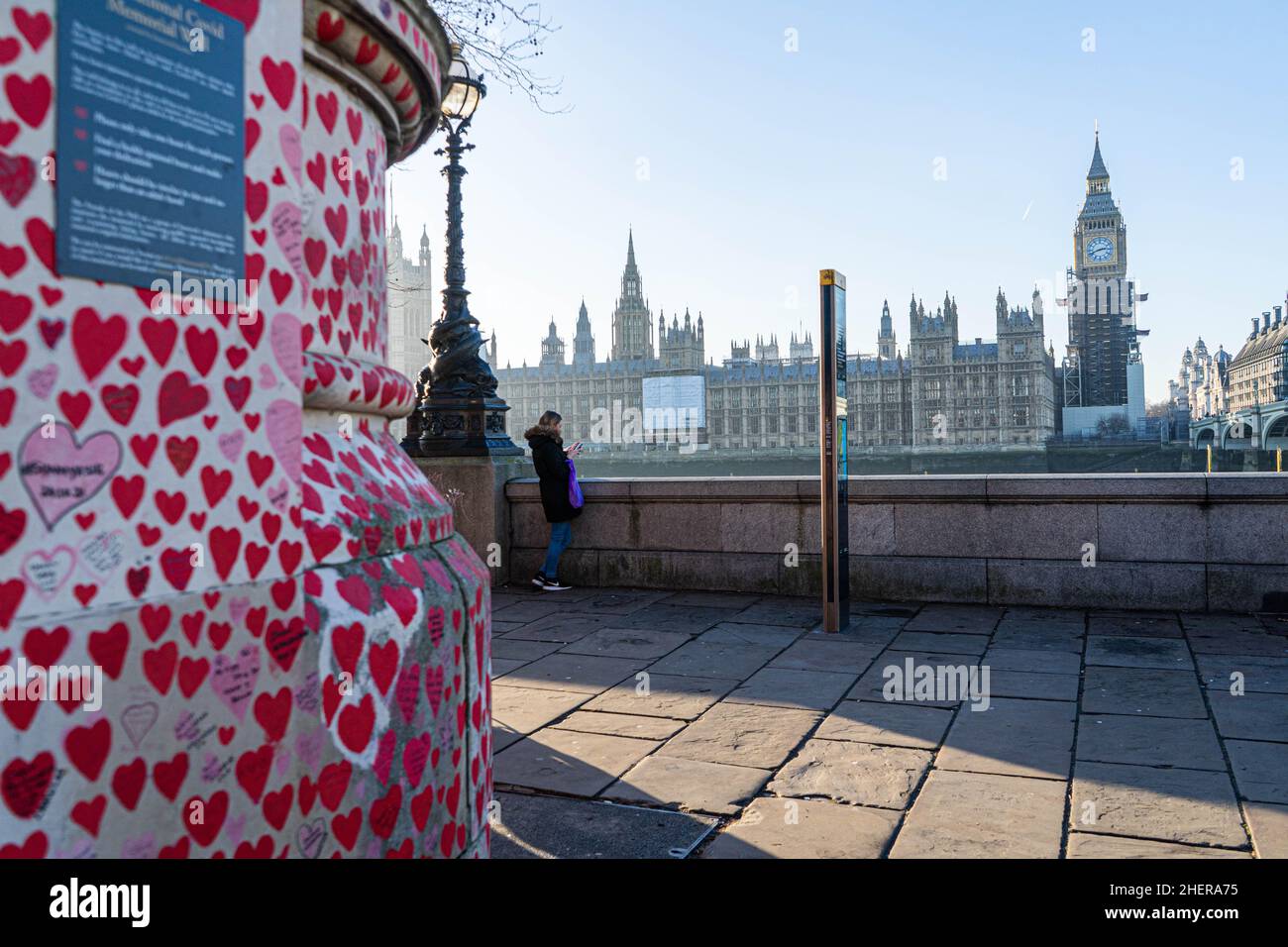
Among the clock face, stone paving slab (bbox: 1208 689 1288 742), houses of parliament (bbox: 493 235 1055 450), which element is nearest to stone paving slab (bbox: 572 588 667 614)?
stone paving slab (bbox: 1208 689 1288 742)

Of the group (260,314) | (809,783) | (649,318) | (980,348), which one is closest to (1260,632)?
(809,783)

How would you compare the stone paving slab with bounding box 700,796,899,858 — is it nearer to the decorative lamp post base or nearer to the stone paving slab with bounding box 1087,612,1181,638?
the stone paving slab with bounding box 1087,612,1181,638

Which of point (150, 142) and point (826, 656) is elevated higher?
point (150, 142)

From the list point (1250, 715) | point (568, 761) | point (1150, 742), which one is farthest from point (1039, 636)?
point (568, 761)

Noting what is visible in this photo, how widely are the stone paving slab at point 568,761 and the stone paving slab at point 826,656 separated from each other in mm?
1516

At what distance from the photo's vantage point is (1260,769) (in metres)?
3.32

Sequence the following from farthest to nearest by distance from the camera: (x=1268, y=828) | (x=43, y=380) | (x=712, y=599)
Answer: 1. (x=712, y=599)
2. (x=1268, y=828)
3. (x=43, y=380)

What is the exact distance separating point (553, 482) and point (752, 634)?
2.67 m

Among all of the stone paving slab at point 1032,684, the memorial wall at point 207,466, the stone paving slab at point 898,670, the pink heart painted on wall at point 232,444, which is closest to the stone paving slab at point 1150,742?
the stone paving slab at point 1032,684

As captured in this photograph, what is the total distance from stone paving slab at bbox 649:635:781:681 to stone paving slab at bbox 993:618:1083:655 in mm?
1349

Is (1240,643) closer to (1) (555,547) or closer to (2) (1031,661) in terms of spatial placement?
(2) (1031,661)
